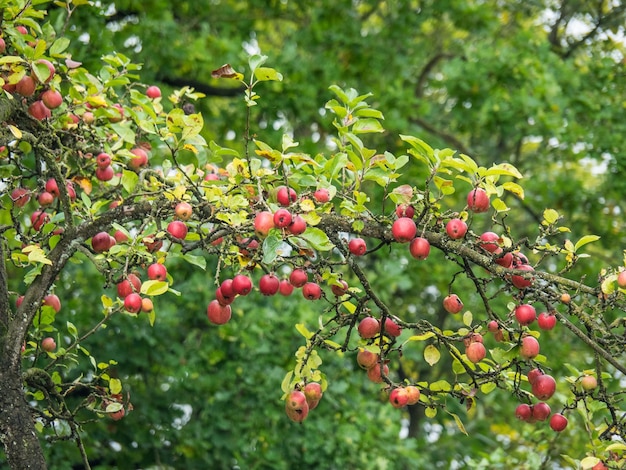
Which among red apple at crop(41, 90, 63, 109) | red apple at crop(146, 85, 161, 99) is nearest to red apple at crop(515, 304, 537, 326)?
red apple at crop(41, 90, 63, 109)

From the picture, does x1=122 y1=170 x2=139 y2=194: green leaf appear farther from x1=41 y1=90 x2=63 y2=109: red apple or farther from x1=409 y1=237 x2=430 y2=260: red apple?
x1=409 y1=237 x2=430 y2=260: red apple

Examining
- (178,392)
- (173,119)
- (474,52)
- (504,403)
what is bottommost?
(504,403)

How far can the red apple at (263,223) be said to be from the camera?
2.07 meters

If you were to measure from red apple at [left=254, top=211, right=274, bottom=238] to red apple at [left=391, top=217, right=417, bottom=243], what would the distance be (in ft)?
1.06

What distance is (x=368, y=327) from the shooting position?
7.77 ft

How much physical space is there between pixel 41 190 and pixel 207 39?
3.68 metres

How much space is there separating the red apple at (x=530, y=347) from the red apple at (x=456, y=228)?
33 centimetres

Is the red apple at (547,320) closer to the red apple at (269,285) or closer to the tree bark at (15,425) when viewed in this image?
the red apple at (269,285)

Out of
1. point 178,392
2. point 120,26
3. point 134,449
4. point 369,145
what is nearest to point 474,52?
point 369,145

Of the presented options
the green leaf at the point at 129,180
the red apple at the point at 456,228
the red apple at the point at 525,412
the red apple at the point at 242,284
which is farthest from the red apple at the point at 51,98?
the red apple at the point at 525,412

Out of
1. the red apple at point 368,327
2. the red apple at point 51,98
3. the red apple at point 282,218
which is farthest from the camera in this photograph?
the red apple at point 51,98

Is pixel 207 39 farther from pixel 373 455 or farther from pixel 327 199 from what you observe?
pixel 327 199

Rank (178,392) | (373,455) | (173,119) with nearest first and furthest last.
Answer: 1. (173,119)
2. (373,455)
3. (178,392)

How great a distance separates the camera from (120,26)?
6387 millimetres
